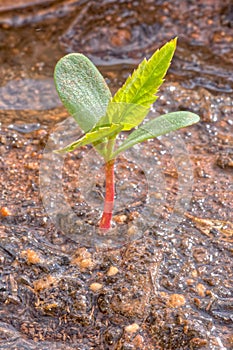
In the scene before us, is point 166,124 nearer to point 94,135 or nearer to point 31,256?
point 94,135

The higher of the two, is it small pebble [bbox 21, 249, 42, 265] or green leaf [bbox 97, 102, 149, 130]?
green leaf [bbox 97, 102, 149, 130]

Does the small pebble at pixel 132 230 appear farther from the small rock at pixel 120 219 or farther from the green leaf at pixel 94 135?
the green leaf at pixel 94 135

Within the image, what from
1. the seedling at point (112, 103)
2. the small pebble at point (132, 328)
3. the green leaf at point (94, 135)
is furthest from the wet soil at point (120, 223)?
the green leaf at point (94, 135)

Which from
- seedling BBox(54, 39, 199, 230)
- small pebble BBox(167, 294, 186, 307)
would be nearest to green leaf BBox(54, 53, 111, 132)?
seedling BBox(54, 39, 199, 230)

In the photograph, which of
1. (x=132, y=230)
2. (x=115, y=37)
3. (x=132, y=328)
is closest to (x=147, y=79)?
(x=132, y=230)

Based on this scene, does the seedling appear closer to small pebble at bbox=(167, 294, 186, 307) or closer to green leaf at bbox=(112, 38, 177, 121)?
green leaf at bbox=(112, 38, 177, 121)

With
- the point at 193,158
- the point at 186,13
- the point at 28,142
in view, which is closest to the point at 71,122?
the point at 28,142
